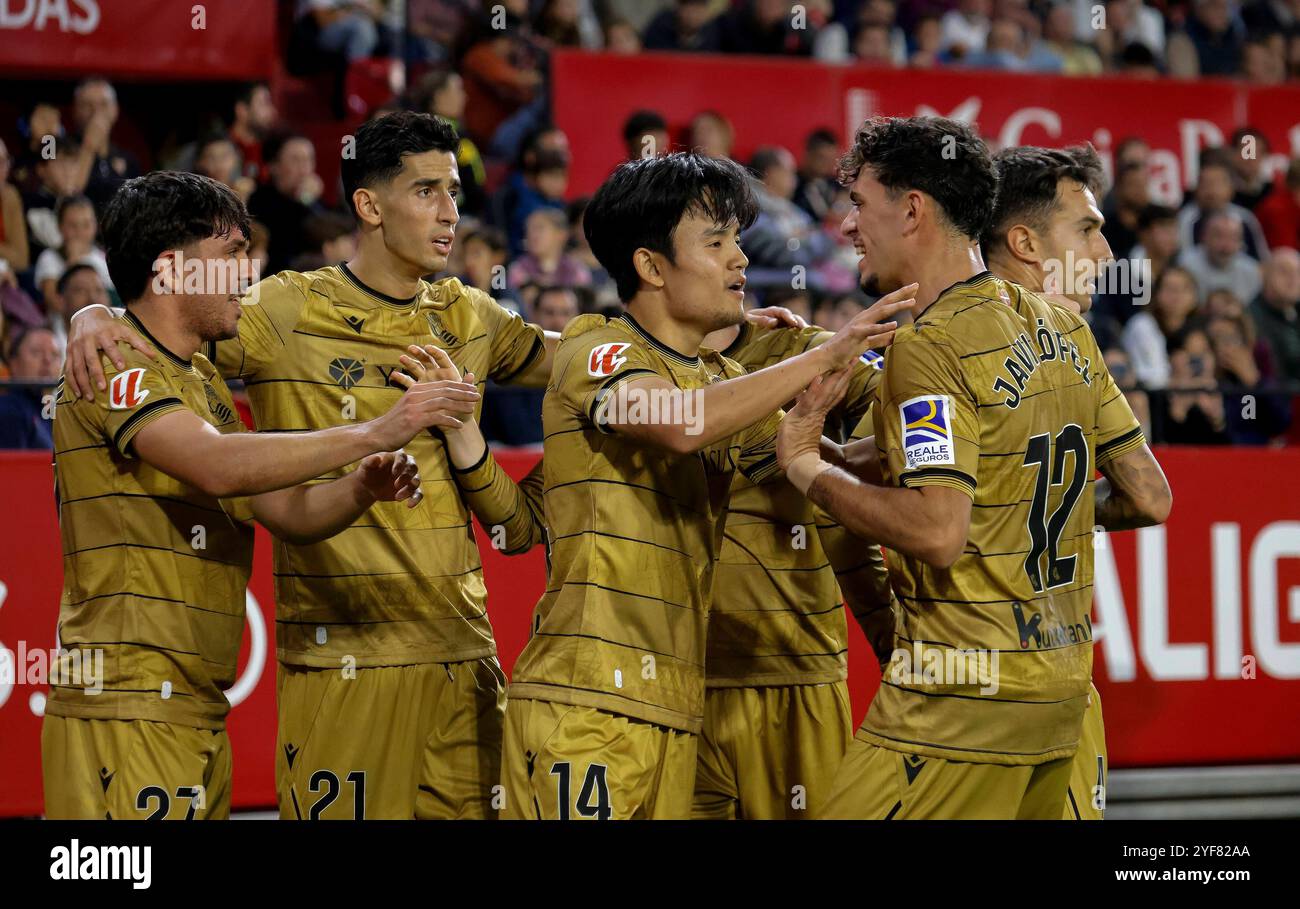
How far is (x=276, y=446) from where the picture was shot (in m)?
3.76

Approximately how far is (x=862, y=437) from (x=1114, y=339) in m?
5.45

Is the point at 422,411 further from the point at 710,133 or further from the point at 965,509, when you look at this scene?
the point at 710,133

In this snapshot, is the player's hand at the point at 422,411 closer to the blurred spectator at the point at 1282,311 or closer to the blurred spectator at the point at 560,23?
the blurred spectator at the point at 560,23

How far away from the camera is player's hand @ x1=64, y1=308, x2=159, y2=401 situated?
12.7 ft

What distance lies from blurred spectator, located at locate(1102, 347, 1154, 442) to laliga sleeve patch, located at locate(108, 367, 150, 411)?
14.1ft

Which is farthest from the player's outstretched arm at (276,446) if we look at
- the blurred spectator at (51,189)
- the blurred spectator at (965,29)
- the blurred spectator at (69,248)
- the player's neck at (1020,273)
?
the blurred spectator at (965,29)

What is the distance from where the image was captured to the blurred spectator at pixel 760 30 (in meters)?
11.0

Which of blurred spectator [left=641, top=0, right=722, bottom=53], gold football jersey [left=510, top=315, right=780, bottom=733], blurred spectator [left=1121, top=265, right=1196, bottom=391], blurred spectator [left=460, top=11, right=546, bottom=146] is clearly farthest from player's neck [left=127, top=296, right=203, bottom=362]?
blurred spectator [left=641, top=0, right=722, bottom=53]

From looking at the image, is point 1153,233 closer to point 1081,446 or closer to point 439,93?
point 439,93

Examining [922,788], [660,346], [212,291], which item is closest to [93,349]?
[212,291]

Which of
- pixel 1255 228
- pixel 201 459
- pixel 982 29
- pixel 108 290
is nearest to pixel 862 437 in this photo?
pixel 201 459

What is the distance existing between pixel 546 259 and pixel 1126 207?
4242mm

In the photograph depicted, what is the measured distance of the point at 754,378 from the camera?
3500mm

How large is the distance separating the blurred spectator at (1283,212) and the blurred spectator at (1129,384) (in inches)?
105
